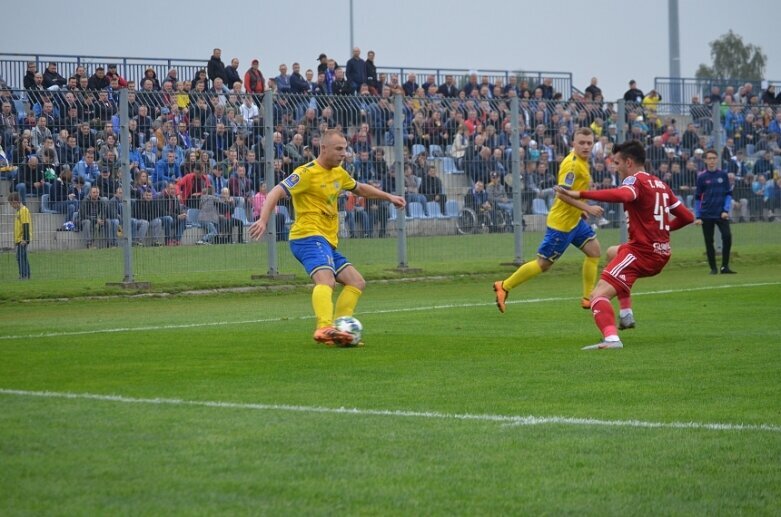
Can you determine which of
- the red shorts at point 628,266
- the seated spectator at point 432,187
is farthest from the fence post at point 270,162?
the red shorts at point 628,266

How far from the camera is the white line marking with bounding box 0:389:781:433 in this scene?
8.00m

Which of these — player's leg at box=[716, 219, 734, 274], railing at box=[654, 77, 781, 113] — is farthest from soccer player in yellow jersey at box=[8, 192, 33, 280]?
railing at box=[654, 77, 781, 113]

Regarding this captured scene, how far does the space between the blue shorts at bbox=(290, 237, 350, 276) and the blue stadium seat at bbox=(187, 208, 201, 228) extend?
9138 millimetres

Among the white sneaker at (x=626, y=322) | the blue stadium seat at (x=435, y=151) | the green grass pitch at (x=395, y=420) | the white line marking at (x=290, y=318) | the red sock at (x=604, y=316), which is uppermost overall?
the blue stadium seat at (x=435, y=151)

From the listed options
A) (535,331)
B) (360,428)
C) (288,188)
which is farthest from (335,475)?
(535,331)

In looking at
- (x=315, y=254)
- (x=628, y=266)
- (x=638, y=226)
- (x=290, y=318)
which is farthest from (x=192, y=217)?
(x=628, y=266)

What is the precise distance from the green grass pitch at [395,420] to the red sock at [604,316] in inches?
10.9

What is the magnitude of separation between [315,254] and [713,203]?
14.4 meters

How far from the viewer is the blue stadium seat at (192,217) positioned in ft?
74.1

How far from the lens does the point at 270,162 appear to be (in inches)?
926

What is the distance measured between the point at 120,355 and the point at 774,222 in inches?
889

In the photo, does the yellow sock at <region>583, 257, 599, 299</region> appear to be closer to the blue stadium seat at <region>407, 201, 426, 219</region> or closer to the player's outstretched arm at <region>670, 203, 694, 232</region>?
the player's outstretched arm at <region>670, 203, 694, 232</region>

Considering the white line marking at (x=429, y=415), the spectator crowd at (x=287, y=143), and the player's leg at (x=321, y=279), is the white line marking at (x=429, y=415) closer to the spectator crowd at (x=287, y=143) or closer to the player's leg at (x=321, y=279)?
the player's leg at (x=321, y=279)

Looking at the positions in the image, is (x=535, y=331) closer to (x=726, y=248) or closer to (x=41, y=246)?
(x=41, y=246)
